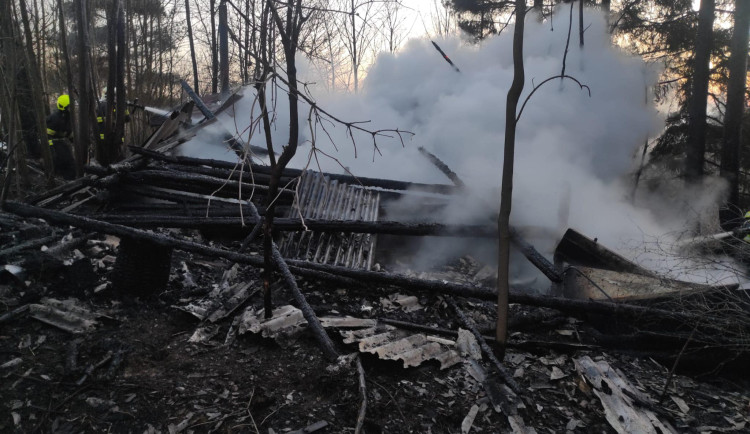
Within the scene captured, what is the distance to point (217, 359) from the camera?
361cm

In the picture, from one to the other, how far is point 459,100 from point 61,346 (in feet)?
28.2

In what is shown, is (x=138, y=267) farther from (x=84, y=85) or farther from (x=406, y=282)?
(x=84, y=85)

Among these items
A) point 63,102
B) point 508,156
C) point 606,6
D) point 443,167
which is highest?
point 606,6

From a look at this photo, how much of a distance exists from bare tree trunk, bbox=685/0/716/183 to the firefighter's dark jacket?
13.6 metres

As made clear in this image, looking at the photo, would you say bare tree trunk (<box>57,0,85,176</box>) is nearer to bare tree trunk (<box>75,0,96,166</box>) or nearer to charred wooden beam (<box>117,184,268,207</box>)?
bare tree trunk (<box>75,0,96,166</box>)

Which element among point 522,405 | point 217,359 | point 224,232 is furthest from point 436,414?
point 224,232

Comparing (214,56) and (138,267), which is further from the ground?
(214,56)

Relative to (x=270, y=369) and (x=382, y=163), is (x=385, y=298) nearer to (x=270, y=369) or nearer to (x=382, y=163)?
(x=270, y=369)

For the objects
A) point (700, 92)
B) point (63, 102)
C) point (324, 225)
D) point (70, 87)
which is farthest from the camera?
point (63, 102)

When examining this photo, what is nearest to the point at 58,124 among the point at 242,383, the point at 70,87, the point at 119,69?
the point at 70,87

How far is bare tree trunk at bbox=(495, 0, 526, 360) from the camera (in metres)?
3.19

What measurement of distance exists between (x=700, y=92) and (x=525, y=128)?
389cm

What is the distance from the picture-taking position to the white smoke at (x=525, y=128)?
301 inches

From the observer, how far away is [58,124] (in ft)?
32.4
